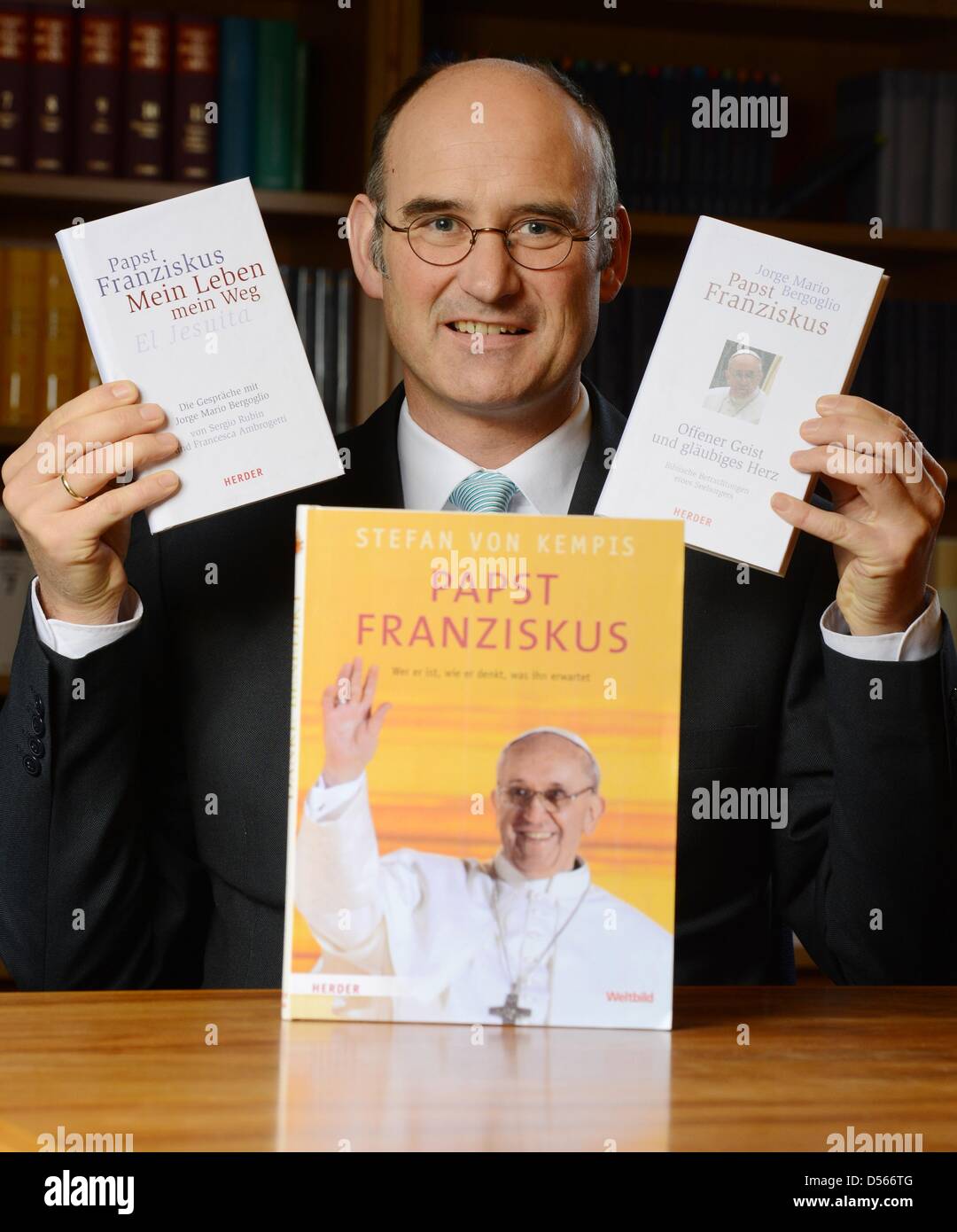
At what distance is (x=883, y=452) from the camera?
41.4 inches

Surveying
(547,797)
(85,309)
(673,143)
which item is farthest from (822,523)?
(673,143)

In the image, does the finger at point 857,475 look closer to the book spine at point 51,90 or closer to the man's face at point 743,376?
the man's face at point 743,376

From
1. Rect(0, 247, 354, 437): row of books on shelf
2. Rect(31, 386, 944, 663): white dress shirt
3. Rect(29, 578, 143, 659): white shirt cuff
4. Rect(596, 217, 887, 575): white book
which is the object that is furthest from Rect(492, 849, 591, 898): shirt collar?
Rect(0, 247, 354, 437): row of books on shelf

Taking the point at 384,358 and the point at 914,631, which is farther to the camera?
the point at 384,358

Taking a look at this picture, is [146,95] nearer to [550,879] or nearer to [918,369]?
[918,369]

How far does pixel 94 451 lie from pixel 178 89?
1.50 metres

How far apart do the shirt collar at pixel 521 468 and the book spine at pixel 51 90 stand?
3.84 feet

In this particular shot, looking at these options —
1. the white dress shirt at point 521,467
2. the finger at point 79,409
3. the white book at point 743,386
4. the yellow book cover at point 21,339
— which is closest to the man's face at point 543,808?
the white book at point 743,386

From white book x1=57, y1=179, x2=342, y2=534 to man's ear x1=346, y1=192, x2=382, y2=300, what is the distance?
1.26 ft

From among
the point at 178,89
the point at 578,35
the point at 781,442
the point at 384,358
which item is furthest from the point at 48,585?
the point at 578,35

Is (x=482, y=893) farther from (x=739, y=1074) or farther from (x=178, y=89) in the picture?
(x=178, y=89)

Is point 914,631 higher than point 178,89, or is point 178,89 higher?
point 178,89

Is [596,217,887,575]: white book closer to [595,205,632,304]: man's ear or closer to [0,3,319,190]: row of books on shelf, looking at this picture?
[595,205,632,304]: man's ear

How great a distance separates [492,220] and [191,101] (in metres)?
1.23
